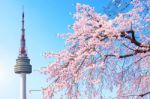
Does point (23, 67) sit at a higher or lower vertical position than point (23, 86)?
higher

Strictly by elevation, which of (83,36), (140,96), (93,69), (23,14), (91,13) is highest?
(23,14)

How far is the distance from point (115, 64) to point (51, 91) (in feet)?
4.97

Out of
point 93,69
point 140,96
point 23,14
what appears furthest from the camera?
point 23,14

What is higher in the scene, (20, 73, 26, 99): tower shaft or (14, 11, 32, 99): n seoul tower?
(14, 11, 32, 99): n seoul tower

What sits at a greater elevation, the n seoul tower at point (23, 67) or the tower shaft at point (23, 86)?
the n seoul tower at point (23, 67)

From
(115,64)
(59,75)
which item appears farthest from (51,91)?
(115,64)

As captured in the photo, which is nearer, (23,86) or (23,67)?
(23,67)

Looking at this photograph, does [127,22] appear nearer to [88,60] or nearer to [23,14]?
[88,60]

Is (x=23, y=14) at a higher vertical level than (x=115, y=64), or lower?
higher

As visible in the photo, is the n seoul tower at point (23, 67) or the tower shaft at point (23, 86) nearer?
the n seoul tower at point (23, 67)

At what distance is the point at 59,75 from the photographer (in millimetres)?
8242

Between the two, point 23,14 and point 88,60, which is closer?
point 88,60

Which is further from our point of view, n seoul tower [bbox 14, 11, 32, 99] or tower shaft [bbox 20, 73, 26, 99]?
tower shaft [bbox 20, 73, 26, 99]

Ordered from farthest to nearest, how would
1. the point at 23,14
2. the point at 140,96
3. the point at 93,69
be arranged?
the point at 23,14
the point at 140,96
the point at 93,69
